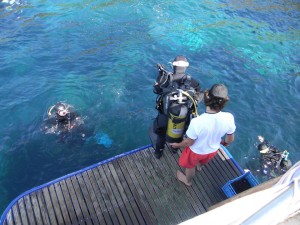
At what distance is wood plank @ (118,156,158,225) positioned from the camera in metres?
5.68

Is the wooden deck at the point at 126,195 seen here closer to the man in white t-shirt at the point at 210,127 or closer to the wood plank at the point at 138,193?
the wood plank at the point at 138,193

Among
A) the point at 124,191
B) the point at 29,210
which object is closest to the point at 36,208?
the point at 29,210

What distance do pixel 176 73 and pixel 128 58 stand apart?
757cm

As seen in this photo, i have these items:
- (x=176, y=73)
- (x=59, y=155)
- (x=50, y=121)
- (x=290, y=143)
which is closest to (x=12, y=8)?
(x=50, y=121)

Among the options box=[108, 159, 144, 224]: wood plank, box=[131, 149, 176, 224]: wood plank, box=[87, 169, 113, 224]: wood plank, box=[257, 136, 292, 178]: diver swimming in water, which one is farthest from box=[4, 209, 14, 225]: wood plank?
box=[257, 136, 292, 178]: diver swimming in water

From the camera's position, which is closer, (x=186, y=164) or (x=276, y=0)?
(x=186, y=164)

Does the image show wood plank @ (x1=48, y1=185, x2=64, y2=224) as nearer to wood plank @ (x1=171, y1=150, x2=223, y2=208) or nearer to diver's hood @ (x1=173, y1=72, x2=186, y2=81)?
wood plank @ (x1=171, y1=150, x2=223, y2=208)

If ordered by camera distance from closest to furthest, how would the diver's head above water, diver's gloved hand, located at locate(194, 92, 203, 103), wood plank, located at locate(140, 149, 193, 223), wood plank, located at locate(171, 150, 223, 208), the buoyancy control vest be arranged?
the buoyancy control vest < the diver's head above water < diver's gloved hand, located at locate(194, 92, 203, 103) < wood plank, located at locate(140, 149, 193, 223) < wood plank, located at locate(171, 150, 223, 208)

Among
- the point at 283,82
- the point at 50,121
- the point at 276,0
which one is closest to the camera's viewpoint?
the point at 50,121

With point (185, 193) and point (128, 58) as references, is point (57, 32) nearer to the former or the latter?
point (128, 58)

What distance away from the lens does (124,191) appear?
6.08m

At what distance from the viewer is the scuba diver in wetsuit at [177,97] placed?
195 inches

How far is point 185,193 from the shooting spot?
6.12 meters

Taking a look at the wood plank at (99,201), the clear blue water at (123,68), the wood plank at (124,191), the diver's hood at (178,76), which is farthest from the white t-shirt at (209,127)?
the clear blue water at (123,68)
